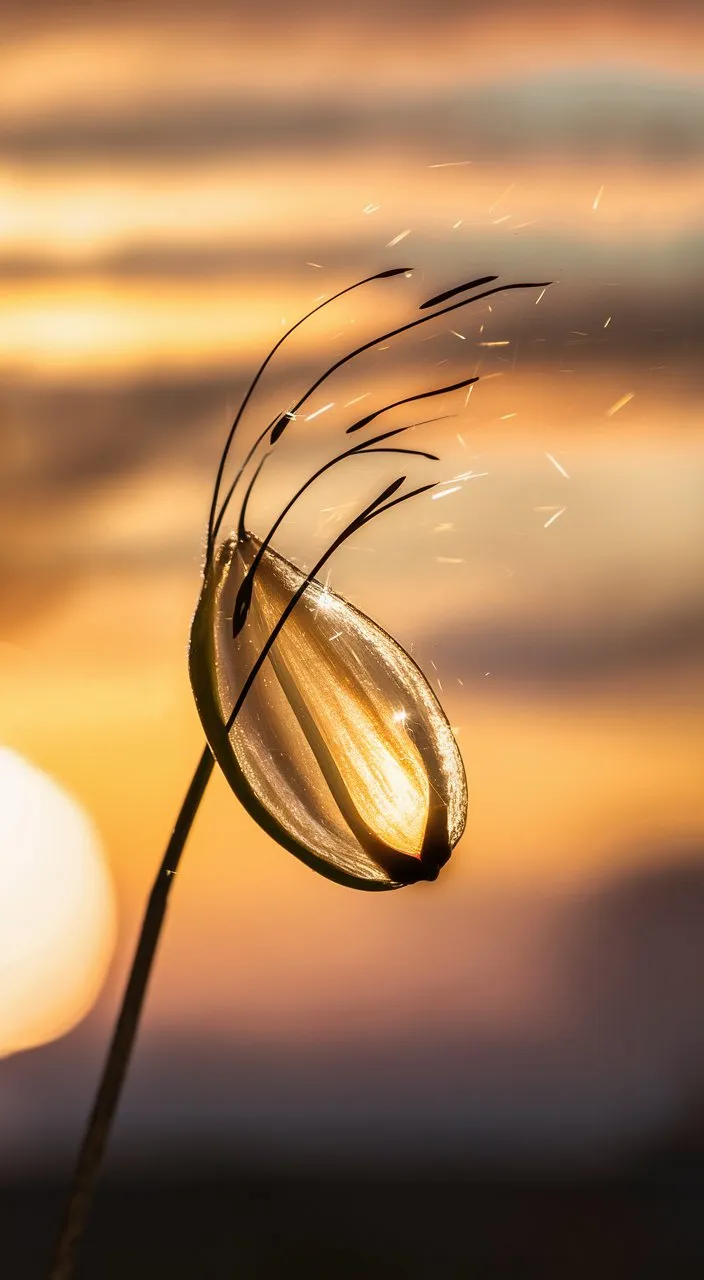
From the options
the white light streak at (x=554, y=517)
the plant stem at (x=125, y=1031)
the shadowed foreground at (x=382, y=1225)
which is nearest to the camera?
the plant stem at (x=125, y=1031)

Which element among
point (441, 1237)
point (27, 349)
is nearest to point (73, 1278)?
point (27, 349)

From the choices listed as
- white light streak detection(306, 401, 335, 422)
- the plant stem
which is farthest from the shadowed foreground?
white light streak detection(306, 401, 335, 422)

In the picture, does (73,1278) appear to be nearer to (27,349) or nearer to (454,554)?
(454,554)

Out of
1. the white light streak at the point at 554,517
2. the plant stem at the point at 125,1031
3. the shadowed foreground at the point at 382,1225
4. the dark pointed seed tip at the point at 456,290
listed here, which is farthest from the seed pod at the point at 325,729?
the shadowed foreground at the point at 382,1225

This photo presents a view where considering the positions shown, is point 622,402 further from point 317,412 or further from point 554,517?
point 317,412

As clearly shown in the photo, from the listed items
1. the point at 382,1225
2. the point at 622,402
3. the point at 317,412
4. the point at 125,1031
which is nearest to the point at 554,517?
the point at 622,402

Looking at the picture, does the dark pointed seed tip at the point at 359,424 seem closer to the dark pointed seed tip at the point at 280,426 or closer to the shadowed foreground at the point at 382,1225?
the dark pointed seed tip at the point at 280,426
